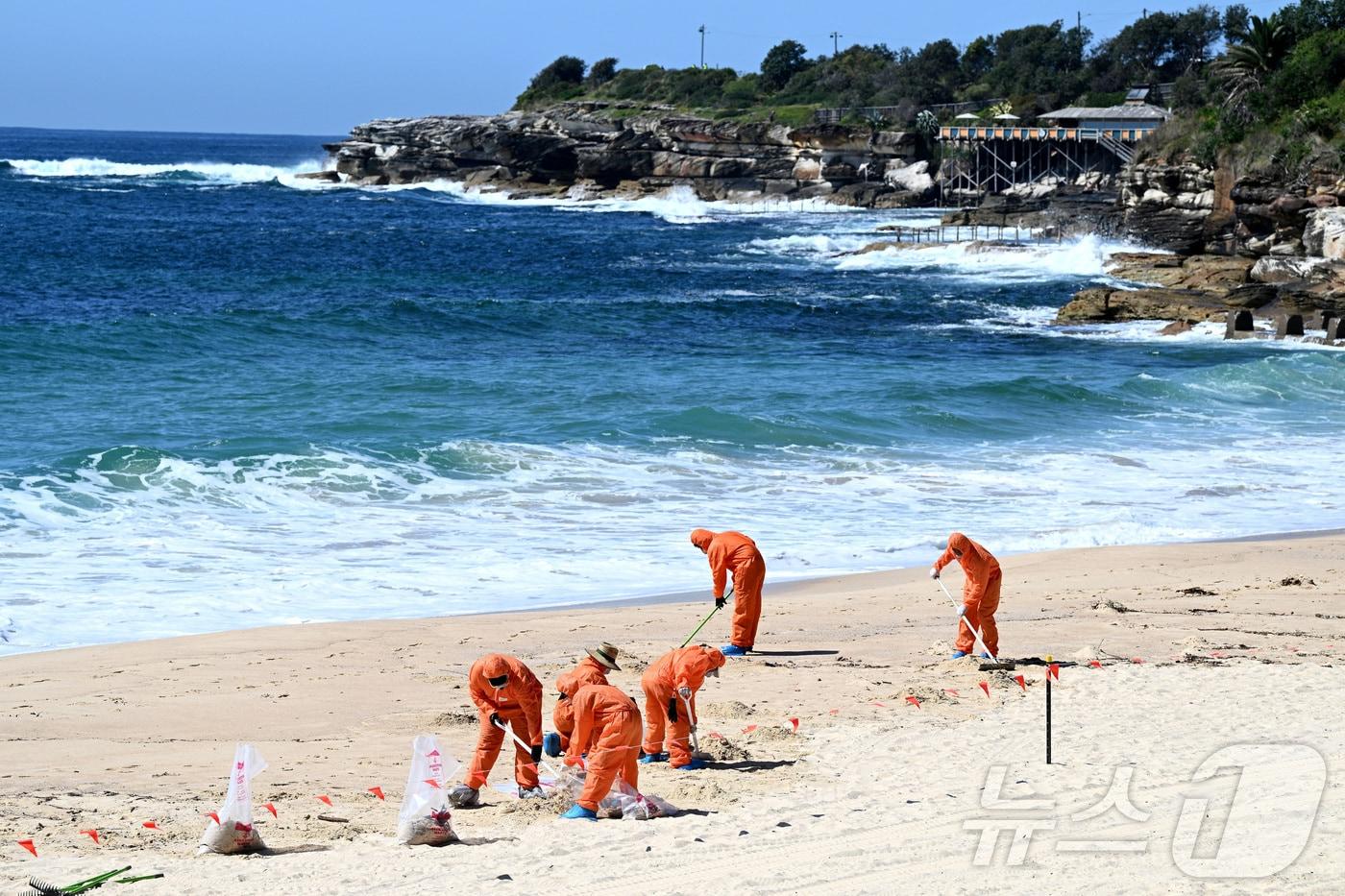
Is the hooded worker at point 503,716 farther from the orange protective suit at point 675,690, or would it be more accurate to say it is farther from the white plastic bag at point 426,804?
the white plastic bag at point 426,804

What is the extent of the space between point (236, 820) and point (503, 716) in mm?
1774

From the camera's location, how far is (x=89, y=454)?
19.0 m

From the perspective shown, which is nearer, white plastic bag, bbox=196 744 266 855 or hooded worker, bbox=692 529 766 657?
white plastic bag, bbox=196 744 266 855

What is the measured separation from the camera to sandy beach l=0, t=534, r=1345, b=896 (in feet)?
23.4

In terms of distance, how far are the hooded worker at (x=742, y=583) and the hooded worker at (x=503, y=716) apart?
3.22 m

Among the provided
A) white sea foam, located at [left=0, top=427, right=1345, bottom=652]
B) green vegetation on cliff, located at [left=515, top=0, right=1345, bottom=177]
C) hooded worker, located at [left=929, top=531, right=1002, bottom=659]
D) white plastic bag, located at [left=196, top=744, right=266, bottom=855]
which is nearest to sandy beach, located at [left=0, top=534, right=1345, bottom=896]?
white plastic bag, located at [left=196, top=744, right=266, bottom=855]

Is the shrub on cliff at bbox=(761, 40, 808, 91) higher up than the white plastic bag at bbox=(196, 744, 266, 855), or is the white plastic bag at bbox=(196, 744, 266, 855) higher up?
the shrub on cliff at bbox=(761, 40, 808, 91)

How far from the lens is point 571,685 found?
27.9 feet

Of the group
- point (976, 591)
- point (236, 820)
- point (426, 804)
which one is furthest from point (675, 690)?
point (976, 591)

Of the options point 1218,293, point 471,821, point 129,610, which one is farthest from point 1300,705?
point 1218,293

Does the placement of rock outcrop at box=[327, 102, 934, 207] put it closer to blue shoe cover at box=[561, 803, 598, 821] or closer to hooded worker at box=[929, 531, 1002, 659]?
hooded worker at box=[929, 531, 1002, 659]

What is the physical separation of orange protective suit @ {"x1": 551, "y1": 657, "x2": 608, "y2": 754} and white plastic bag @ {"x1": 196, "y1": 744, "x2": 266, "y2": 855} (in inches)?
72.4

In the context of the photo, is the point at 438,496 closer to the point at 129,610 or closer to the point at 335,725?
the point at 129,610

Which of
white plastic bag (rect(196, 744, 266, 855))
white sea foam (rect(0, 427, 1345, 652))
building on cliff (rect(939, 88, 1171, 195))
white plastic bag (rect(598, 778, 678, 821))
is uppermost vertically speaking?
building on cliff (rect(939, 88, 1171, 195))
